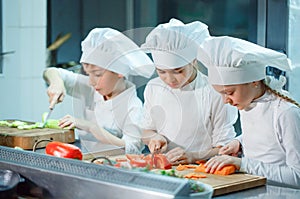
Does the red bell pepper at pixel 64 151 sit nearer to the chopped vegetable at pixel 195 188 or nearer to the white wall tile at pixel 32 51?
the chopped vegetable at pixel 195 188

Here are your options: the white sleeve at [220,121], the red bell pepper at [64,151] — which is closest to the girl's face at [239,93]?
the white sleeve at [220,121]

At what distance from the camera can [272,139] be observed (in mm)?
1670

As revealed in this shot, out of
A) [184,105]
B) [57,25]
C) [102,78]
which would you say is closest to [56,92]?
[102,78]

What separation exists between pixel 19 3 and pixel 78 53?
0.38 metres

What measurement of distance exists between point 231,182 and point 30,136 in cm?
71

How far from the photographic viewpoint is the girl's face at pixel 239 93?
5.42 ft

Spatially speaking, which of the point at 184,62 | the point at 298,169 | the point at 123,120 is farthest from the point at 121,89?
the point at 298,169

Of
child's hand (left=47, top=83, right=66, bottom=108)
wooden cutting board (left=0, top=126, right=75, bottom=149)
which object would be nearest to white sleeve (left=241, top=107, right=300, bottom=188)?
wooden cutting board (left=0, top=126, right=75, bottom=149)

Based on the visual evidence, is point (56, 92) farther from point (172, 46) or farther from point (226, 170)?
point (226, 170)

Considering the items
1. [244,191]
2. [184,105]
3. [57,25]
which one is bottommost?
[244,191]

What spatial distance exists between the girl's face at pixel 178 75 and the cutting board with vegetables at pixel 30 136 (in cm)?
42

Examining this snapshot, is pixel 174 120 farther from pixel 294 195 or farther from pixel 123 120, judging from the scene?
pixel 294 195

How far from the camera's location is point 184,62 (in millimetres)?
1759

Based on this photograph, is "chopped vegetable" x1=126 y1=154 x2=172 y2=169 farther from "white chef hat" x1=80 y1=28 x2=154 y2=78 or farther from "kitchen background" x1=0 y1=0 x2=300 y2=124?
"kitchen background" x1=0 y1=0 x2=300 y2=124
